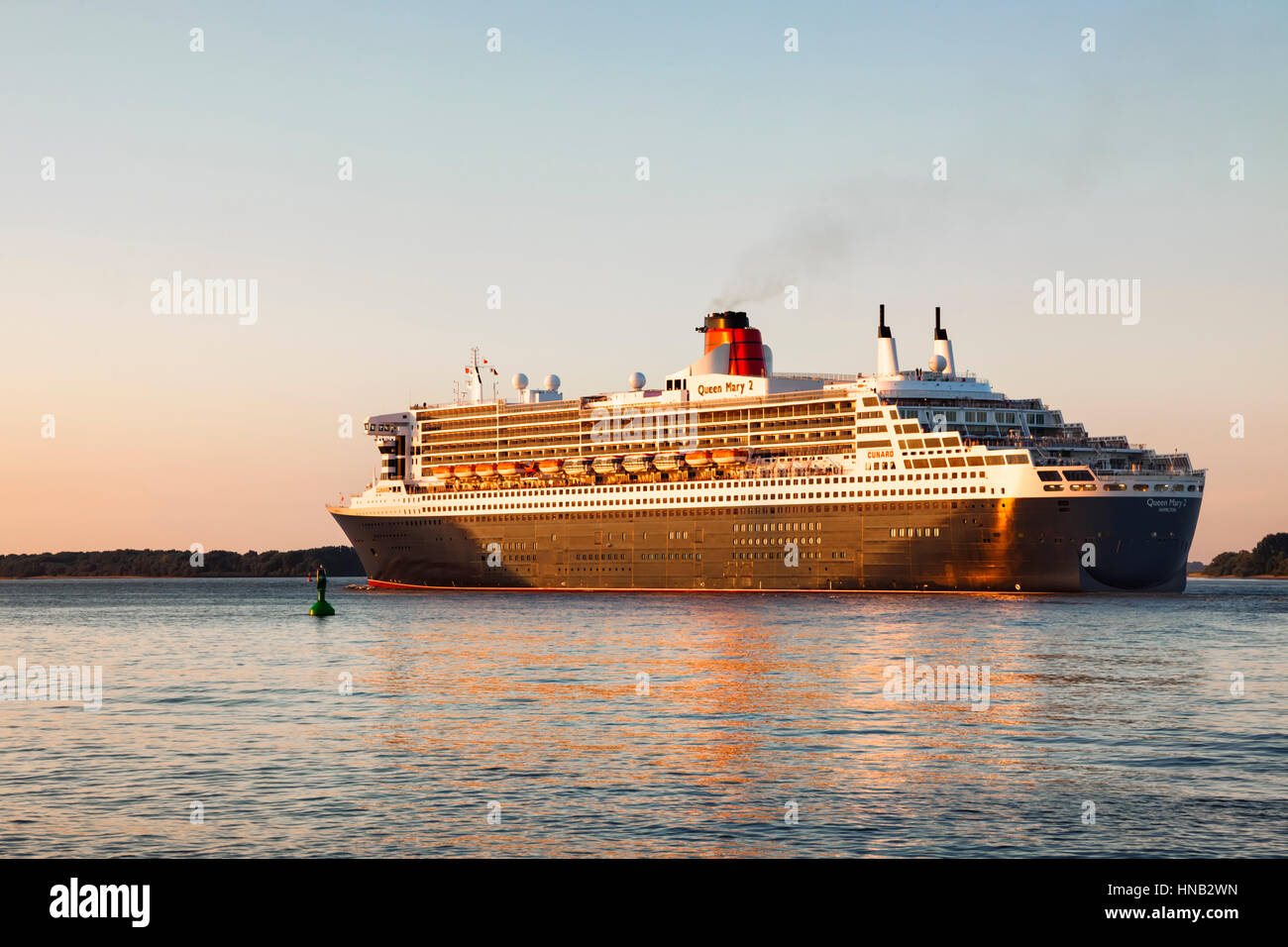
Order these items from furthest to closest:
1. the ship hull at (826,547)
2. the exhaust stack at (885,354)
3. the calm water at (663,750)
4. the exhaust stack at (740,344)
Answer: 1. the exhaust stack at (740,344)
2. the exhaust stack at (885,354)
3. the ship hull at (826,547)
4. the calm water at (663,750)

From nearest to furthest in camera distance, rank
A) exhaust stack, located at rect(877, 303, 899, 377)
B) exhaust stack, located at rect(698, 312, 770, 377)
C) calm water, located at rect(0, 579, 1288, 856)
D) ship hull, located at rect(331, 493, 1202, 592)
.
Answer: calm water, located at rect(0, 579, 1288, 856)
ship hull, located at rect(331, 493, 1202, 592)
exhaust stack, located at rect(877, 303, 899, 377)
exhaust stack, located at rect(698, 312, 770, 377)

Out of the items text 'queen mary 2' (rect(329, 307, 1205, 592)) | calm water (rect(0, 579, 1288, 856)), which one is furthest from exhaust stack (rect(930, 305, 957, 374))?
calm water (rect(0, 579, 1288, 856))

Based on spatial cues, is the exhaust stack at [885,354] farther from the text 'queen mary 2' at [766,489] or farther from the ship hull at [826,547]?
the ship hull at [826,547]

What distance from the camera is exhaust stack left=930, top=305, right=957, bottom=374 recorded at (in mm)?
101312

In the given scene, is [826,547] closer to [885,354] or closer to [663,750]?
[885,354]

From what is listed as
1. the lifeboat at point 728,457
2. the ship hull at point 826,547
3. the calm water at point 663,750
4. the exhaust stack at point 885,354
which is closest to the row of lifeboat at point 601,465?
the lifeboat at point 728,457

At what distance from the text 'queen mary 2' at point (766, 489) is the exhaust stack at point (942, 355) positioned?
21 centimetres

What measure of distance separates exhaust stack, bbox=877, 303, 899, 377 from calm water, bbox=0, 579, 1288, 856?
43786mm

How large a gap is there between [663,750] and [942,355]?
7898 centimetres

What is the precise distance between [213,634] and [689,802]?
55.6 meters

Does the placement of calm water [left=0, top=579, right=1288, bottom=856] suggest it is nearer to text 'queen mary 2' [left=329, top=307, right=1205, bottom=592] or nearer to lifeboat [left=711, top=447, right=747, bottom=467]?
text 'queen mary 2' [left=329, top=307, right=1205, bottom=592]

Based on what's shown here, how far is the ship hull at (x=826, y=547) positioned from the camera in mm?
83625
